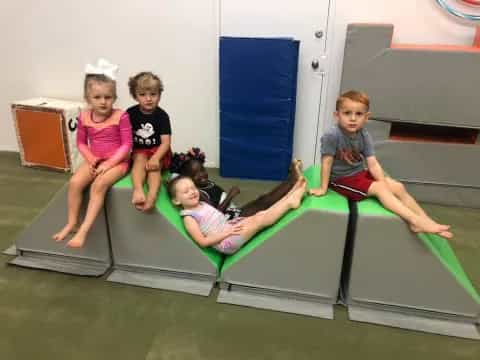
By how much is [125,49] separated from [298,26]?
1.54 metres

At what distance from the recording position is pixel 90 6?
360 cm

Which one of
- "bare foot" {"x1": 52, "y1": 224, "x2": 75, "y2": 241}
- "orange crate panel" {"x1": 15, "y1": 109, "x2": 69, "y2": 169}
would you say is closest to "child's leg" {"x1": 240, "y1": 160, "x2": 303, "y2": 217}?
"bare foot" {"x1": 52, "y1": 224, "x2": 75, "y2": 241}

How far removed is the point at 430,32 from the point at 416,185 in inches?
47.7

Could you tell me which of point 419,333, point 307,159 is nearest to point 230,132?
point 307,159

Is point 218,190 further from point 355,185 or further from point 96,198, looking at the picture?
point 355,185

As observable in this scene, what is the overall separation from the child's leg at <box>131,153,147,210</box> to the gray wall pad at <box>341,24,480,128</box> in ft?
5.64

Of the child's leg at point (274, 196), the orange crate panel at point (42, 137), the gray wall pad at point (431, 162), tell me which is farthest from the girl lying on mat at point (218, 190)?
the orange crate panel at point (42, 137)

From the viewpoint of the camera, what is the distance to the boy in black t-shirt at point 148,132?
7.23 ft

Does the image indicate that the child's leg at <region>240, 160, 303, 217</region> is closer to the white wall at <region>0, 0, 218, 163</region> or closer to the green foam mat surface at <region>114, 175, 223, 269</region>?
the green foam mat surface at <region>114, 175, 223, 269</region>

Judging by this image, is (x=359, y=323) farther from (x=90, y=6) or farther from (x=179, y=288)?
(x=90, y=6)

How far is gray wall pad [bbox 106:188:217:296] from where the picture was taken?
7.16 ft

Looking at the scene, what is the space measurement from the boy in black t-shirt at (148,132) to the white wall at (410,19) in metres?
1.70

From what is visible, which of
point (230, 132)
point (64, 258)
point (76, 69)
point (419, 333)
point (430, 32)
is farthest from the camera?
point (76, 69)

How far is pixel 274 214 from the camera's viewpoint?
2.11 metres
